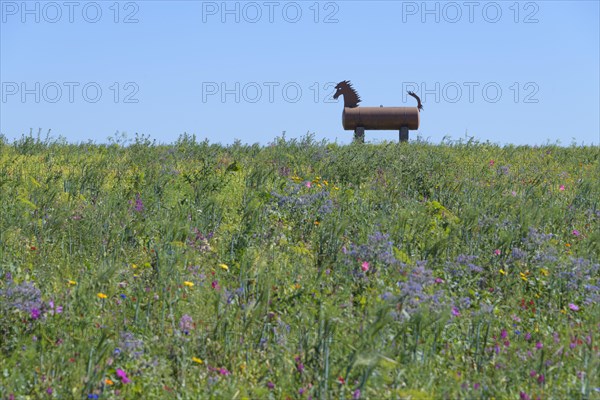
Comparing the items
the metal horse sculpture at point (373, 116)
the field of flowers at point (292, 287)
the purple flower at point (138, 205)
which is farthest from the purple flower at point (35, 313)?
the metal horse sculpture at point (373, 116)

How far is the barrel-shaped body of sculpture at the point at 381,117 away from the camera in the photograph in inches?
843

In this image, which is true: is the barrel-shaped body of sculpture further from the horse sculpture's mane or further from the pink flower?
the pink flower

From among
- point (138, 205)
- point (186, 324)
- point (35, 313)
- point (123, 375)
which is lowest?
point (123, 375)

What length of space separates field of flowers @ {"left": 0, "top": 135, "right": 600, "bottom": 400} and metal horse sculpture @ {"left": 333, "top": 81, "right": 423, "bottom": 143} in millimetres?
10452

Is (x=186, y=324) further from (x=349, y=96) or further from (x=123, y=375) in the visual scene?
(x=349, y=96)

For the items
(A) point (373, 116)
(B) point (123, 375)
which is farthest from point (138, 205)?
(A) point (373, 116)

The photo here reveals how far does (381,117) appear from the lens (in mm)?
21531

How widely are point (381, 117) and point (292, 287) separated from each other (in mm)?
15519

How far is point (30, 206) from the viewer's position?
8.54 meters

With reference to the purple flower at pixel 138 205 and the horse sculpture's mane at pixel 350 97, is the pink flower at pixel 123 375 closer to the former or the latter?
the purple flower at pixel 138 205

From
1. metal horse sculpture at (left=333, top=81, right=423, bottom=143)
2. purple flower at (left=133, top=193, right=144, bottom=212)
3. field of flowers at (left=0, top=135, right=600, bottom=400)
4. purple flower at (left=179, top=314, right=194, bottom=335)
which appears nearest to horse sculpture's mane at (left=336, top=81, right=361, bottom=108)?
metal horse sculpture at (left=333, top=81, right=423, bottom=143)

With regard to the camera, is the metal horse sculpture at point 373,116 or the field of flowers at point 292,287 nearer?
the field of flowers at point 292,287

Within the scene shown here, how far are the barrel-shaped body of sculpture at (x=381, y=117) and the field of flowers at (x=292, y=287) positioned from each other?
1043 centimetres

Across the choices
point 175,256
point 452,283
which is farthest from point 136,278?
point 452,283
